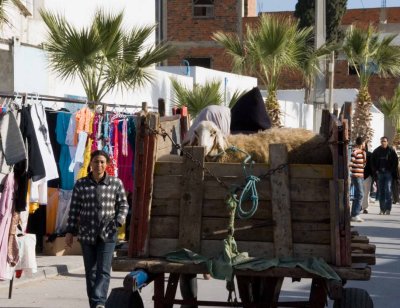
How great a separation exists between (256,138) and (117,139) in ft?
24.6

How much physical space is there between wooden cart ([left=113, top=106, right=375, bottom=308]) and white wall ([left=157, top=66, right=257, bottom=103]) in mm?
17407

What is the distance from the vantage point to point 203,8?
48.8m

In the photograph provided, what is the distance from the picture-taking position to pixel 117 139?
15102 mm

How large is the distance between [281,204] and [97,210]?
3.01m

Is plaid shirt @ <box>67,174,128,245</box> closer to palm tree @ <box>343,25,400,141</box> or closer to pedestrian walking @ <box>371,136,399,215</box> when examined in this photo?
pedestrian walking @ <box>371,136,399,215</box>

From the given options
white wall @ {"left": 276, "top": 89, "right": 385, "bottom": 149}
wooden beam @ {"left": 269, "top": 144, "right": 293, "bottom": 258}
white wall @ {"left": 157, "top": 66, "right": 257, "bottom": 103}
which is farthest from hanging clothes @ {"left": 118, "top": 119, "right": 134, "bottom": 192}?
white wall @ {"left": 276, "top": 89, "right": 385, "bottom": 149}

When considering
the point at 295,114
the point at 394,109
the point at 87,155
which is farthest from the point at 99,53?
the point at 394,109

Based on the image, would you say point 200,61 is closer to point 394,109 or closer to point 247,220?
point 394,109

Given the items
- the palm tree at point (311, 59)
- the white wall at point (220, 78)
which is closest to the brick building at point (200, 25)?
the palm tree at point (311, 59)

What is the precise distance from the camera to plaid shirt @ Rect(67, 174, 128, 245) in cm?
961

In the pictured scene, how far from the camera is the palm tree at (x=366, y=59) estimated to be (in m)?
34.4

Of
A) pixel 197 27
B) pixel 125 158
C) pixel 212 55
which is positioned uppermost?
pixel 197 27

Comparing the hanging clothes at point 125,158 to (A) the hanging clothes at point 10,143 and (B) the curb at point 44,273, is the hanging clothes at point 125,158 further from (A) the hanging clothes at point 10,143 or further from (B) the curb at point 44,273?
(A) the hanging clothes at point 10,143

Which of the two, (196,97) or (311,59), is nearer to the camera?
(196,97)
